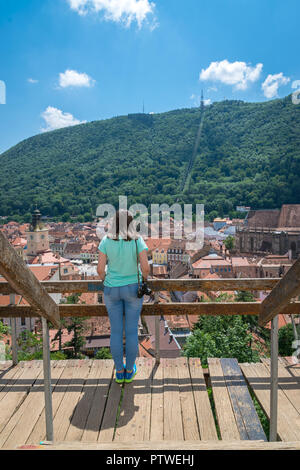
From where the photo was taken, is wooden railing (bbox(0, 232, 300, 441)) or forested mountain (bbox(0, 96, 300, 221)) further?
forested mountain (bbox(0, 96, 300, 221))

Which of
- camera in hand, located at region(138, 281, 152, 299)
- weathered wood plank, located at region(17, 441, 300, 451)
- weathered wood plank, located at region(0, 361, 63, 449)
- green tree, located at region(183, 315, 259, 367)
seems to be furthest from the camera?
green tree, located at region(183, 315, 259, 367)

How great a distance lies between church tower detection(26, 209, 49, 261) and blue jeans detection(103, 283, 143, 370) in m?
47.1

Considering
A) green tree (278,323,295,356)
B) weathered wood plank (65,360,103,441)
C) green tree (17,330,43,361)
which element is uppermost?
weathered wood plank (65,360,103,441)

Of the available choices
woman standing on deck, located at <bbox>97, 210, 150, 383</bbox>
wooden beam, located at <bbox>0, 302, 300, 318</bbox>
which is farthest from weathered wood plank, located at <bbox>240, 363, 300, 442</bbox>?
woman standing on deck, located at <bbox>97, 210, 150, 383</bbox>

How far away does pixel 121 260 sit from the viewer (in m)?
1.97

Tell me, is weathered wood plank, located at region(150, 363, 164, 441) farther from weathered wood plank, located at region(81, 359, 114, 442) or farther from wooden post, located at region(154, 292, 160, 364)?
weathered wood plank, located at region(81, 359, 114, 442)

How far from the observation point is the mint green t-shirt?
1974 millimetres

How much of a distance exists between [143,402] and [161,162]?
8173 cm

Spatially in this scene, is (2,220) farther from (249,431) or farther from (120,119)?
(249,431)

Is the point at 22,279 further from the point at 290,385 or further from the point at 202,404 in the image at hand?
the point at 290,385

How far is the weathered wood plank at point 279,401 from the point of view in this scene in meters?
1.64

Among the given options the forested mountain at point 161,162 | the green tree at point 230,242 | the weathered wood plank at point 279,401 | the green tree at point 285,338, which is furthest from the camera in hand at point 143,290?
the forested mountain at point 161,162

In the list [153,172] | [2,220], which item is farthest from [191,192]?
[2,220]

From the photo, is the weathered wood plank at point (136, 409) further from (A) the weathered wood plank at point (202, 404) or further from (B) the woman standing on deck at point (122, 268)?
(B) the woman standing on deck at point (122, 268)
